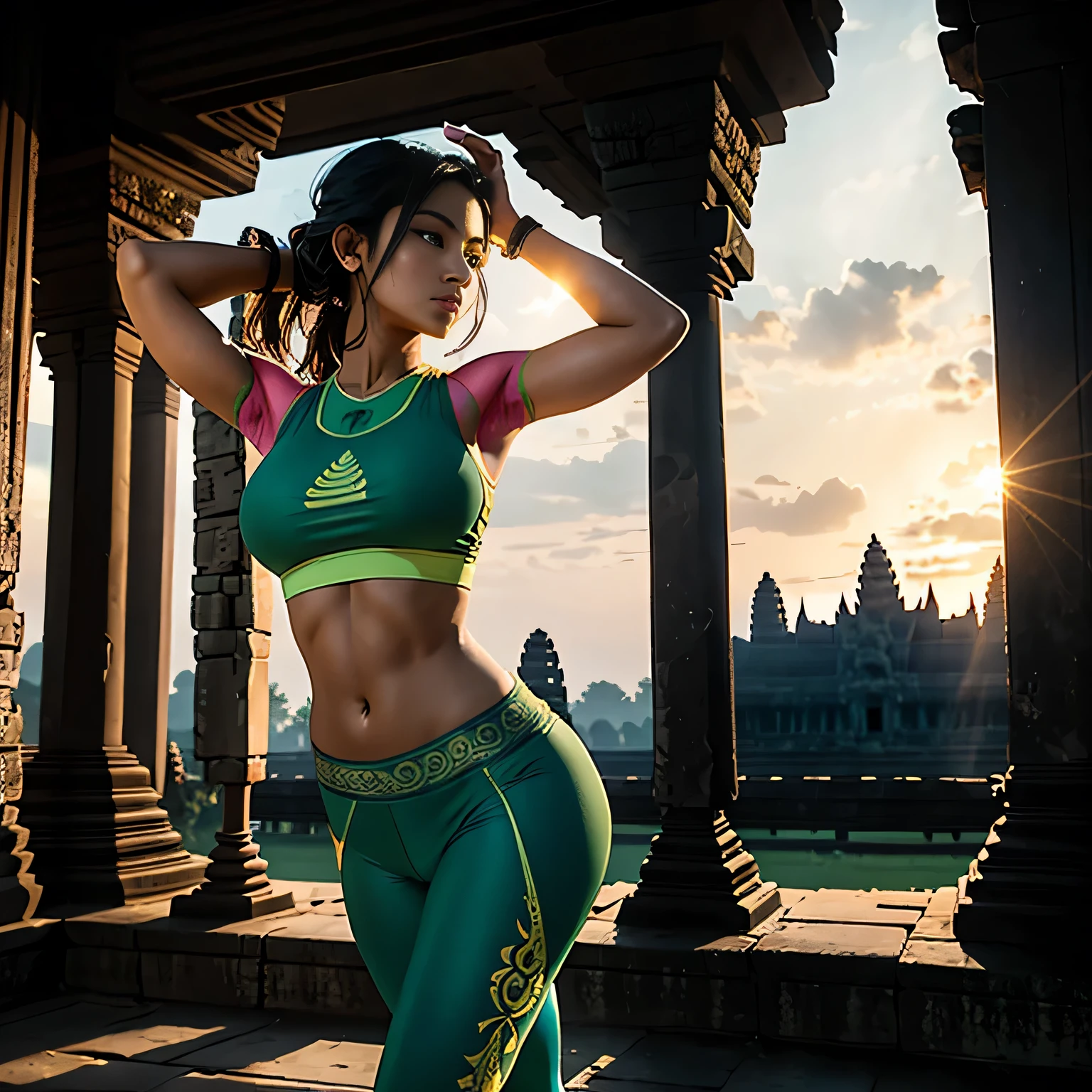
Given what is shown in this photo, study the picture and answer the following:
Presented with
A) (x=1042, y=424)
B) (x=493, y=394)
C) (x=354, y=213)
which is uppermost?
(x=1042, y=424)

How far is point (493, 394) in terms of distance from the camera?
1.83 metres

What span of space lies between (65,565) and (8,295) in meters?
2.06

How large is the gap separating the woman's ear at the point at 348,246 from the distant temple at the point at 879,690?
103 feet

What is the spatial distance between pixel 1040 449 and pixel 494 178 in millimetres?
3387

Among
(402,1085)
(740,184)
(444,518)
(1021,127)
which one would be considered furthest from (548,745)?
(740,184)

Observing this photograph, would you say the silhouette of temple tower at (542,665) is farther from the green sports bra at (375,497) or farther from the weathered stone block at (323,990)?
the green sports bra at (375,497)

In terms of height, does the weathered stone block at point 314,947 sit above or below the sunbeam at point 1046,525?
below

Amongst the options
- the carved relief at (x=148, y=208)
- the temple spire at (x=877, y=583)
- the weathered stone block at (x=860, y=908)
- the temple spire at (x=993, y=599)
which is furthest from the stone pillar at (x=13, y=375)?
the temple spire at (x=877, y=583)

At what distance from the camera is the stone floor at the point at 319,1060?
397 centimetres

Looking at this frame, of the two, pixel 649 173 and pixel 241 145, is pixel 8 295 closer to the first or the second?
pixel 241 145

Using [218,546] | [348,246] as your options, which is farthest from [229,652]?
[348,246]

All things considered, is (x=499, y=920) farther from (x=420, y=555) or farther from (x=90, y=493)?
(x=90, y=493)

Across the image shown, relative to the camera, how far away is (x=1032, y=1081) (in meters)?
3.91

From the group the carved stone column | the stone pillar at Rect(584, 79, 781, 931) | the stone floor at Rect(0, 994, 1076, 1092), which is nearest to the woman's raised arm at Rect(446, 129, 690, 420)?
the stone floor at Rect(0, 994, 1076, 1092)
